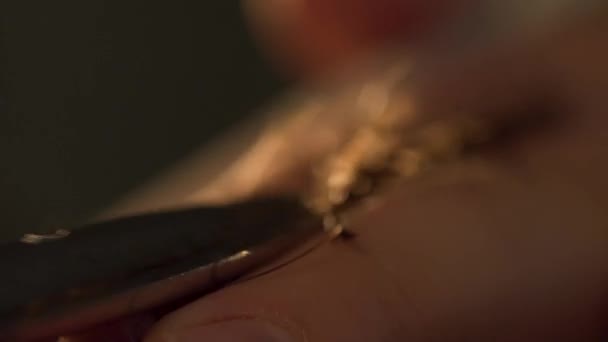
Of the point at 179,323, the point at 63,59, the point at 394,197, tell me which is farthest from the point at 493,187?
the point at 63,59

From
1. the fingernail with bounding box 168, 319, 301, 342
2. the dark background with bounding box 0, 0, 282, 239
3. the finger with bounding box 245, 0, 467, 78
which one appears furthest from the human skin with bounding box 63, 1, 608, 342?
the dark background with bounding box 0, 0, 282, 239

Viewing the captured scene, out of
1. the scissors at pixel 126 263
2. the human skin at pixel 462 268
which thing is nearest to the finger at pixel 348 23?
the human skin at pixel 462 268

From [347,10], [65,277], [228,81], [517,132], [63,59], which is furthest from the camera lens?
[228,81]

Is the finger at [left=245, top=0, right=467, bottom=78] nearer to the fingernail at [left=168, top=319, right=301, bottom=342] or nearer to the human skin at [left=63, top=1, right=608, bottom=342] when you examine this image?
the human skin at [left=63, top=1, right=608, bottom=342]

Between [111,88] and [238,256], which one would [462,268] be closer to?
[238,256]

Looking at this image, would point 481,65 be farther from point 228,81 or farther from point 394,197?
point 228,81

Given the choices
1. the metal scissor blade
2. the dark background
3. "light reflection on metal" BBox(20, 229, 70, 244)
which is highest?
the dark background

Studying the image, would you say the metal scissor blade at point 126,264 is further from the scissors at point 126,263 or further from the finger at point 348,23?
the finger at point 348,23
